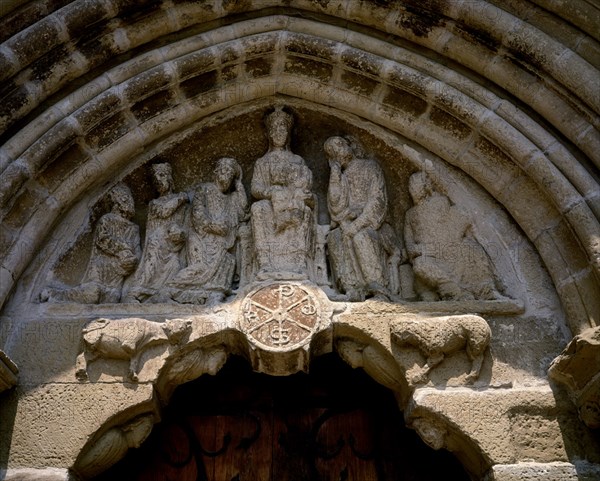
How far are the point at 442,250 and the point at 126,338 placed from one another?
5.64 ft

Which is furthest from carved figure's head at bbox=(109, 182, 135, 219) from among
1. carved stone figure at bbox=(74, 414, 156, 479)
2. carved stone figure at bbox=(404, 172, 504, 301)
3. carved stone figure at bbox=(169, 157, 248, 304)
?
carved stone figure at bbox=(404, 172, 504, 301)

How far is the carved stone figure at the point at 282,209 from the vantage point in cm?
396

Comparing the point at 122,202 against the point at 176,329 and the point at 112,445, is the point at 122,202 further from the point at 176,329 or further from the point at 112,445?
the point at 112,445

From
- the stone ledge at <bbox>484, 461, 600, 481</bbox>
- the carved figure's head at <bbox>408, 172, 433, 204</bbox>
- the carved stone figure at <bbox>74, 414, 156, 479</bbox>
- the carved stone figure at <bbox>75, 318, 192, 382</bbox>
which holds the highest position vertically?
the carved figure's head at <bbox>408, 172, 433, 204</bbox>

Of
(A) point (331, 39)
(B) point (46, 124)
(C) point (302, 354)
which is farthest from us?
(A) point (331, 39)

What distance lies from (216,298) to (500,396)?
4.92 ft

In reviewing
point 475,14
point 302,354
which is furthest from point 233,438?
point 475,14

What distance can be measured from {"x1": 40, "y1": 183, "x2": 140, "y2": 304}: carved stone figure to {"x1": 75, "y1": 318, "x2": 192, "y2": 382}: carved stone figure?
0.28 m

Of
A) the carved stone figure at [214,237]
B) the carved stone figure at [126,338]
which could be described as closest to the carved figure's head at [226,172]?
the carved stone figure at [214,237]

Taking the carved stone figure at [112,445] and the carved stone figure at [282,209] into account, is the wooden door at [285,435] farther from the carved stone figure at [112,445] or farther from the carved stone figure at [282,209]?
the carved stone figure at [282,209]

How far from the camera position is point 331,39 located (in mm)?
4297

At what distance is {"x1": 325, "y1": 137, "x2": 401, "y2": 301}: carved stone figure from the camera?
393 cm

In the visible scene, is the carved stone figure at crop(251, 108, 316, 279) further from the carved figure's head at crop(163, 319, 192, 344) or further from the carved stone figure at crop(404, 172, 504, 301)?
the carved stone figure at crop(404, 172, 504, 301)

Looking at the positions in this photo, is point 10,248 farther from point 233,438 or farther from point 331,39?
point 331,39
